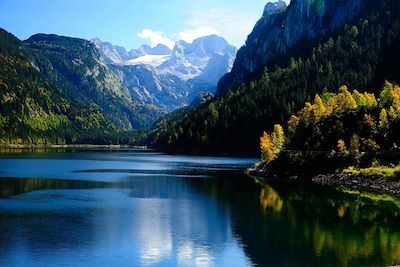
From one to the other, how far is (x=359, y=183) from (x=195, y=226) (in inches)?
2486

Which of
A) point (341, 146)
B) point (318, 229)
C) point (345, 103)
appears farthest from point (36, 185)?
point (345, 103)

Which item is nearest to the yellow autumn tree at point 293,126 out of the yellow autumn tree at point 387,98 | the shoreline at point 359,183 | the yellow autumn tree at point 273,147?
the yellow autumn tree at point 273,147

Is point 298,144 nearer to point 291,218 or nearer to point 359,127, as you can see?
point 359,127

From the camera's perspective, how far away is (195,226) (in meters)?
76.9

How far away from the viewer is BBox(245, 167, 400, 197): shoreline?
114 metres

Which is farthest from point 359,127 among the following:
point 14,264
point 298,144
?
point 14,264

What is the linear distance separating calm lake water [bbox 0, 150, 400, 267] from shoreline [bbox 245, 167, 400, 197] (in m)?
7.51

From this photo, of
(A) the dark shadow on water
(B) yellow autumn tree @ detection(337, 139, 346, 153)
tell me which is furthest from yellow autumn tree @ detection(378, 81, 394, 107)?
(A) the dark shadow on water

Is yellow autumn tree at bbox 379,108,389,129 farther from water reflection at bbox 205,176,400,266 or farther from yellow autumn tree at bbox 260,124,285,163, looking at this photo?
yellow autumn tree at bbox 260,124,285,163

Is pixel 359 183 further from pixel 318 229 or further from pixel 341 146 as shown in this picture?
pixel 318 229

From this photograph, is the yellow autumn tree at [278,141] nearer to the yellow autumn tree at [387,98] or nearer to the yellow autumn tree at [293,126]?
the yellow autumn tree at [293,126]

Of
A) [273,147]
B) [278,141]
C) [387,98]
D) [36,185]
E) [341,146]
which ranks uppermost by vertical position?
[387,98]

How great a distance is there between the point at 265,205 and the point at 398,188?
110ft

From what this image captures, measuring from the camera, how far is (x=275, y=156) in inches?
6924
